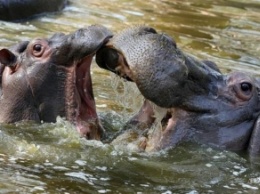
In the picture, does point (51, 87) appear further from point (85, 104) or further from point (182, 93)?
point (182, 93)

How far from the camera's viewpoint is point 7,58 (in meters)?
6.25

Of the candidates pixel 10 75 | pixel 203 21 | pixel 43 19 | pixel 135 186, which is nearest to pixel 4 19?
pixel 43 19

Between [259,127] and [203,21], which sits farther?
[203,21]

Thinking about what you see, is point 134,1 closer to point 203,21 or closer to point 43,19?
point 203,21

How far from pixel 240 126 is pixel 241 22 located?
8.59m

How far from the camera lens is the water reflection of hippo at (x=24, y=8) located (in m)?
11.5

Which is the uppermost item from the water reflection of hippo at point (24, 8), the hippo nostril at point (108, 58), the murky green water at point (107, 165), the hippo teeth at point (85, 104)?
the hippo nostril at point (108, 58)

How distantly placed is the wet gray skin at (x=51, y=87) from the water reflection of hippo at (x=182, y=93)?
0.40m

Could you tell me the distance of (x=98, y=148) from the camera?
5.72 metres

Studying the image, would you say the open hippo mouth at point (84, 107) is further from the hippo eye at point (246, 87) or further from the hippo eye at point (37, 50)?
the hippo eye at point (246, 87)

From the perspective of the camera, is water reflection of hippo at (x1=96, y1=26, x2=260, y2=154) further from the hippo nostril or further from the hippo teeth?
the hippo teeth

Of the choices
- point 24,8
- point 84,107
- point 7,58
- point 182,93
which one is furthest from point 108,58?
point 24,8

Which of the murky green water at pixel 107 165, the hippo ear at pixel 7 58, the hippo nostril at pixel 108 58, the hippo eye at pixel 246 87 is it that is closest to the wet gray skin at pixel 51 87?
the hippo ear at pixel 7 58

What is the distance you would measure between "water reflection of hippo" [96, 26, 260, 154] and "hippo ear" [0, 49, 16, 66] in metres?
0.86
